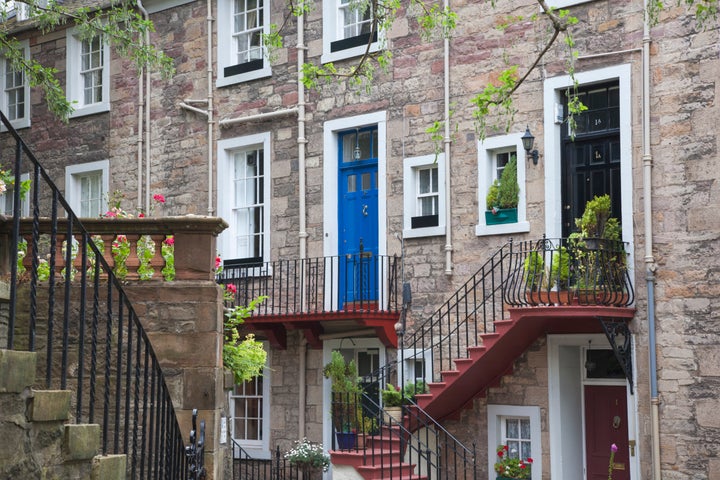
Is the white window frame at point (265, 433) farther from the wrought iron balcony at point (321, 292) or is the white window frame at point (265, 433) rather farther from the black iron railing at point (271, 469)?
the wrought iron balcony at point (321, 292)

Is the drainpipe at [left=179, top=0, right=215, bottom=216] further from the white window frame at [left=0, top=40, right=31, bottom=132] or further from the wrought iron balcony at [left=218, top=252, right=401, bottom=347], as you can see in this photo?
the white window frame at [left=0, top=40, right=31, bottom=132]

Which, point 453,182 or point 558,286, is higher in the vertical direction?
point 453,182

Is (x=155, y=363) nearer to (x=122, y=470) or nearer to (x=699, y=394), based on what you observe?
(x=122, y=470)

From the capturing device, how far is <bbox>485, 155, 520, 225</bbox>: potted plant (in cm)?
1448

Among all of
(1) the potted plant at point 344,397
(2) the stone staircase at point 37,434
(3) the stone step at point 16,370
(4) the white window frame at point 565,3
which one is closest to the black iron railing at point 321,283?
(1) the potted plant at point 344,397

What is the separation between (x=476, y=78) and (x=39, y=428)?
10327 millimetres

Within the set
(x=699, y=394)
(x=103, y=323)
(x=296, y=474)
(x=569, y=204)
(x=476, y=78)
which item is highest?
(x=476, y=78)

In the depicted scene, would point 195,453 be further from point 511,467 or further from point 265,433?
point 265,433

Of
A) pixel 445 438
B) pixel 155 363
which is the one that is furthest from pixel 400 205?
pixel 155 363

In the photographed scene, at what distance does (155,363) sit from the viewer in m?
7.45

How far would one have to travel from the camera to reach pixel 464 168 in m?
15.1

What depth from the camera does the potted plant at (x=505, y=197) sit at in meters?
14.5

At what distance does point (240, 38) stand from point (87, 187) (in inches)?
165

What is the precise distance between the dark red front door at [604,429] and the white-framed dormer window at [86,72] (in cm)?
1036
